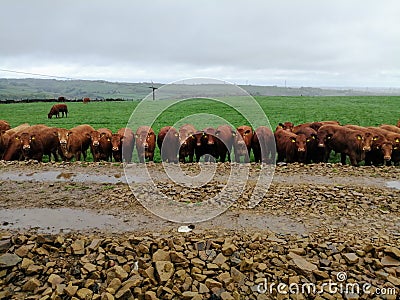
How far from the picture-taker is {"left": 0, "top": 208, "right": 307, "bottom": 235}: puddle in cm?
600

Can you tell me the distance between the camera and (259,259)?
5016 millimetres

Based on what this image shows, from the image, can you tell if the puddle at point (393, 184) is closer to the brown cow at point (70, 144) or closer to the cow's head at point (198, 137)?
the cow's head at point (198, 137)

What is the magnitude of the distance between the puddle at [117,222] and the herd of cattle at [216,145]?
5.04 m

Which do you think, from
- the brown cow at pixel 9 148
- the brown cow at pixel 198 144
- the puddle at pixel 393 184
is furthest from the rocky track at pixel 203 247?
the brown cow at pixel 9 148

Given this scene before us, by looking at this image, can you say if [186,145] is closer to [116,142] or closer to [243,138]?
[243,138]

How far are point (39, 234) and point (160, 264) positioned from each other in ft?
7.34

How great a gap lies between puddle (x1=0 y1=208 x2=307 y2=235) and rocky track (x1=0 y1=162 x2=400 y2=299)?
2 centimetres

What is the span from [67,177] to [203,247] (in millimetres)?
5314

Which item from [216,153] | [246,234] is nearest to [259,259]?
[246,234]

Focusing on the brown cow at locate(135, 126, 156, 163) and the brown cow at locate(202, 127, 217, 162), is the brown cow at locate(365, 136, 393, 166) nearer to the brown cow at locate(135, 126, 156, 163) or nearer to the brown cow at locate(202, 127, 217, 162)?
the brown cow at locate(202, 127, 217, 162)

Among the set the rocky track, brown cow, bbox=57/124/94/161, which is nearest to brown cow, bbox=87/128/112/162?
brown cow, bbox=57/124/94/161

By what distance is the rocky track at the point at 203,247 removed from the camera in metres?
4.59

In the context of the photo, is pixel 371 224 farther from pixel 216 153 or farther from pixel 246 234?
pixel 216 153

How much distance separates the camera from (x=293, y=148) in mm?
11672
